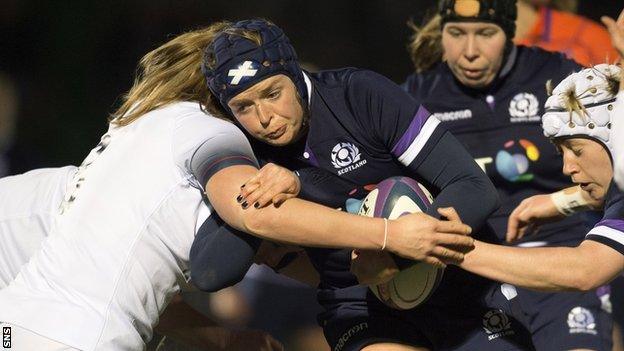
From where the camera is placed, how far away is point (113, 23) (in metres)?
7.44

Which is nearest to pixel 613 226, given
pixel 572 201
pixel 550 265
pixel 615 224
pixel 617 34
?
pixel 615 224

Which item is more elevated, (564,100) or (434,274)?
(564,100)

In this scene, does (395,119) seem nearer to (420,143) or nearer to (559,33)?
(420,143)

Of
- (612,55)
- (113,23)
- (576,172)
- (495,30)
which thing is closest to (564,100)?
(576,172)

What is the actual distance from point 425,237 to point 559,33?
312cm

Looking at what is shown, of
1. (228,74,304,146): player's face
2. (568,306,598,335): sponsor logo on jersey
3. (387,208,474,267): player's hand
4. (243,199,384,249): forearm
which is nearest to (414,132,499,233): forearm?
(387,208,474,267): player's hand

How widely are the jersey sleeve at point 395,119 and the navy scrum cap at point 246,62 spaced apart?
0.63 feet

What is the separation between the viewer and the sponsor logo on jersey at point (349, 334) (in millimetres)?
3900

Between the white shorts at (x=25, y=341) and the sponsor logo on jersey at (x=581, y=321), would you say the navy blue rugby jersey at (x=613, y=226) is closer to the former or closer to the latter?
the sponsor logo on jersey at (x=581, y=321)

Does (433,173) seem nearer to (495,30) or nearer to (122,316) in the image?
(122,316)

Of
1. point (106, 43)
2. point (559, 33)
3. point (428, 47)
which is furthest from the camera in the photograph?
point (106, 43)

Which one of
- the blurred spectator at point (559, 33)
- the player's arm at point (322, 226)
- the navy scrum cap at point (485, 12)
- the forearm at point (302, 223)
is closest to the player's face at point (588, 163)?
the player's arm at point (322, 226)

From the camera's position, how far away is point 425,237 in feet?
11.1

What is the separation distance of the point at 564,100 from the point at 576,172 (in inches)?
9.2
